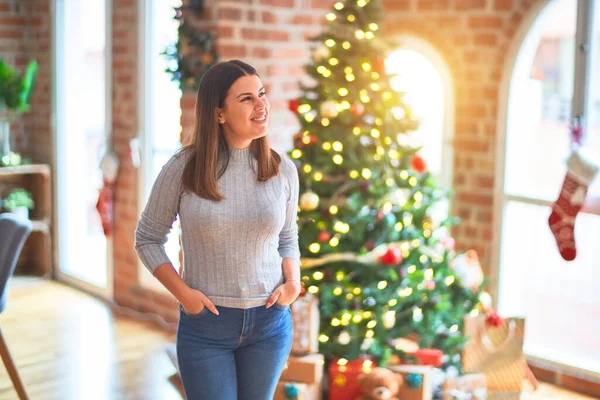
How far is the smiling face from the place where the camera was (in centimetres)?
205

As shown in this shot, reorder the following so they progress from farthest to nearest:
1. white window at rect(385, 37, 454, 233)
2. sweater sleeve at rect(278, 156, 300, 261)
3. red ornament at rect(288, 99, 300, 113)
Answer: white window at rect(385, 37, 454, 233) → red ornament at rect(288, 99, 300, 113) → sweater sleeve at rect(278, 156, 300, 261)

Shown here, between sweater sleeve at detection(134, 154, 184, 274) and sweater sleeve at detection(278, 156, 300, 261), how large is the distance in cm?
29

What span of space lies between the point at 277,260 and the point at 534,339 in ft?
8.48

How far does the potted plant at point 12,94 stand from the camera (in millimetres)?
5422

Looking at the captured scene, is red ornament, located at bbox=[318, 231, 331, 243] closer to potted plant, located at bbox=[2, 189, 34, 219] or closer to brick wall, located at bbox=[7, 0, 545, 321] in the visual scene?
brick wall, located at bbox=[7, 0, 545, 321]

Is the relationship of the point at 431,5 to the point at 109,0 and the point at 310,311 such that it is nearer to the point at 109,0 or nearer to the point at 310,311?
the point at 310,311

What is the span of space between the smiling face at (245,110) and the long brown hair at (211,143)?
15mm

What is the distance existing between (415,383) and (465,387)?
0.80 feet

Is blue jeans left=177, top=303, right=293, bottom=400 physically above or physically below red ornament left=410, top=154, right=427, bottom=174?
below

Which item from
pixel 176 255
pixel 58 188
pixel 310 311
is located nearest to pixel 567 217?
pixel 310 311

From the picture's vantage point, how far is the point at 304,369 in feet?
10.8

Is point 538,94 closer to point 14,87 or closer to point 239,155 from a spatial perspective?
point 239,155

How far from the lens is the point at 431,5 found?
162 inches

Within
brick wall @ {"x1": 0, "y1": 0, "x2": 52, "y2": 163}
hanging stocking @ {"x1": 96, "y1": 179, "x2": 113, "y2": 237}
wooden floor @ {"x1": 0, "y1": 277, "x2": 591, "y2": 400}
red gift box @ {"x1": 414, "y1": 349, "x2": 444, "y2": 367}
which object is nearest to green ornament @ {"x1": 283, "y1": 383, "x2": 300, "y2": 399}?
red gift box @ {"x1": 414, "y1": 349, "x2": 444, "y2": 367}
